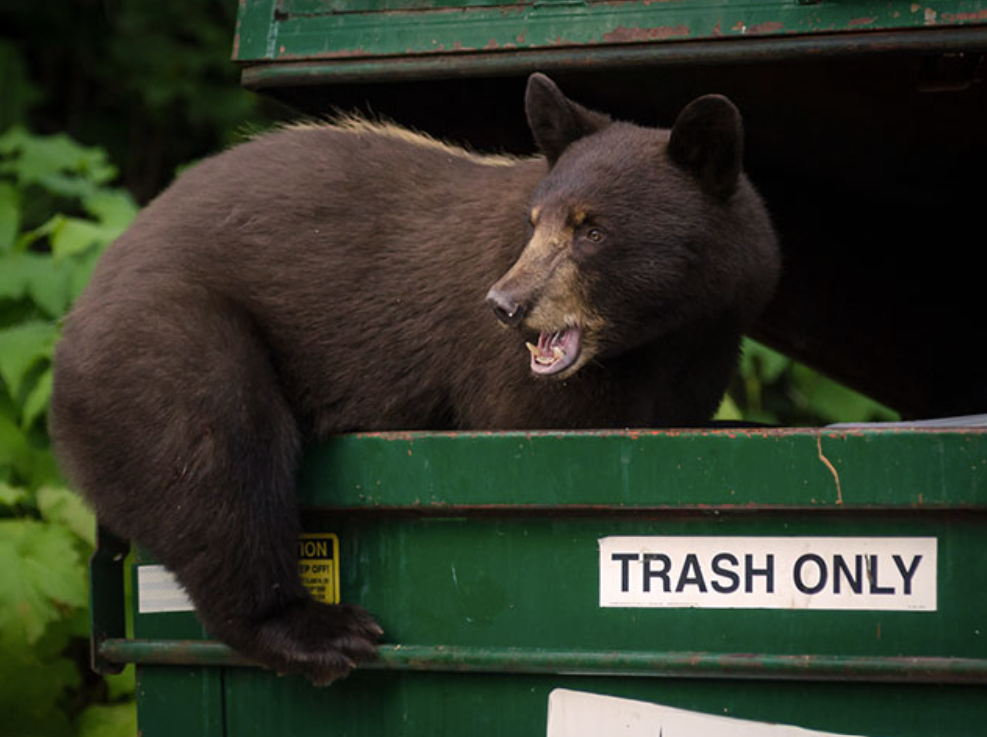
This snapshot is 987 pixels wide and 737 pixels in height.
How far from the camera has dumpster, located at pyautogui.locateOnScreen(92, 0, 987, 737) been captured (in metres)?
2.29

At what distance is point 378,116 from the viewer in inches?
149

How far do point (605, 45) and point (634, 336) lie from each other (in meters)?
0.61

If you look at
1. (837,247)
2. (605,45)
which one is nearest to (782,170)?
(837,247)

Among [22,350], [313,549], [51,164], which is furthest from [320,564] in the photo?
[51,164]

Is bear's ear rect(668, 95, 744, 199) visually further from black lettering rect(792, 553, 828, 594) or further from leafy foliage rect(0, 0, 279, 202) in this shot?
leafy foliage rect(0, 0, 279, 202)

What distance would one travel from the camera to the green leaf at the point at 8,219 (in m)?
4.74

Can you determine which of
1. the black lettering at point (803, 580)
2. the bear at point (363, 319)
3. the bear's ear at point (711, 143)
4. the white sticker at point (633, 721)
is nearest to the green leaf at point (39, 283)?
the bear at point (363, 319)

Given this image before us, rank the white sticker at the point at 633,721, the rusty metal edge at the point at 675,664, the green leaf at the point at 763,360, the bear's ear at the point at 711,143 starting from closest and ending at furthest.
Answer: the rusty metal edge at the point at 675,664 < the white sticker at the point at 633,721 < the bear's ear at the point at 711,143 < the green leaf at the point at 763,360

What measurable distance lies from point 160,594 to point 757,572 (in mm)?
1225

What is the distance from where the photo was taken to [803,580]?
2.34m

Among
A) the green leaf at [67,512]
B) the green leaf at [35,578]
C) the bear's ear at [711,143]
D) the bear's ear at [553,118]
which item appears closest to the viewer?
the bear's ear at [711,143]

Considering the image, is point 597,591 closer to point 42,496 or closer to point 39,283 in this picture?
point 42,496

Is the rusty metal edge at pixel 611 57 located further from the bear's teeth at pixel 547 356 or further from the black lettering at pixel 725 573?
the black lettering at pixel 725 573

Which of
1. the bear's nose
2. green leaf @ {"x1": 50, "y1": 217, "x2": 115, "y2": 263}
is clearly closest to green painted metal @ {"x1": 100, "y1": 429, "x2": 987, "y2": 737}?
the bear's nose
